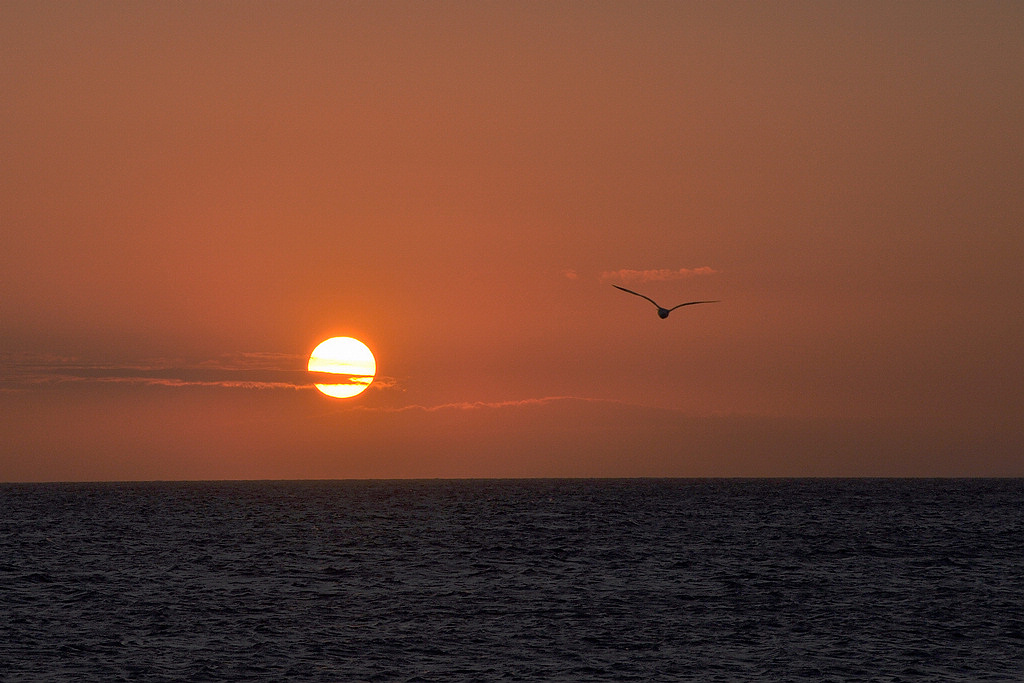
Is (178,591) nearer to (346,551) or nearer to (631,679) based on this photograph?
(346,551)

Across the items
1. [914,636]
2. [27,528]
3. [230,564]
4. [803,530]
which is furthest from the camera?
[27,528]

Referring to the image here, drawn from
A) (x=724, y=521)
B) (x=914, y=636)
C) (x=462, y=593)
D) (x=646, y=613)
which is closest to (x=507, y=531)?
(x=724, y=521)

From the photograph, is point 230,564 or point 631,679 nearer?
point 631,679

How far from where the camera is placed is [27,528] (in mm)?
107188

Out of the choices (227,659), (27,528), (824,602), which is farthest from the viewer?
(27,528)

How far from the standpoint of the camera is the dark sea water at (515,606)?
3722cm

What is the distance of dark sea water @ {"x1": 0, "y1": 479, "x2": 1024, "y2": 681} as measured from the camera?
37219 millimetres


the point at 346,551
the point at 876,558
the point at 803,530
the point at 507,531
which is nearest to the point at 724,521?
the point at 803,530

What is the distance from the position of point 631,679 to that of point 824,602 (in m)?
19.5

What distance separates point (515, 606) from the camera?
164 ft

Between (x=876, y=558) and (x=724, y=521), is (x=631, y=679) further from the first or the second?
(x=724, y=521)

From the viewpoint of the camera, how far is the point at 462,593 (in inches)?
2142

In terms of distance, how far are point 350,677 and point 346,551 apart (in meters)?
41.7

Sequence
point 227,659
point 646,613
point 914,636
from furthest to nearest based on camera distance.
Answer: point 646,613 → point 914,636 → point 227,659
